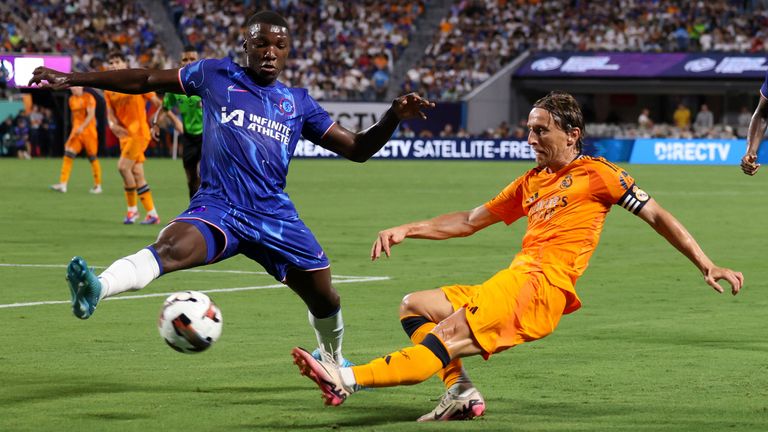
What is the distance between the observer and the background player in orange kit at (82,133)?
26672 millimetres

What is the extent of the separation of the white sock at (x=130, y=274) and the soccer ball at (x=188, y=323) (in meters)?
0.20

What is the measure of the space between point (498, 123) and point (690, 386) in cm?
4612

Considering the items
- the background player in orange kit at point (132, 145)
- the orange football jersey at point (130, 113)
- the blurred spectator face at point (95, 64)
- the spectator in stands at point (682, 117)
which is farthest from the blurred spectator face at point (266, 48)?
the spectator in stands at point (682, 117)

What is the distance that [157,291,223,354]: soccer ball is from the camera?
715 centimetres

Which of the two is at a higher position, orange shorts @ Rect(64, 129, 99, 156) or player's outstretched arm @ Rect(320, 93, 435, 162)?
player's outstretched arm @ Rect(320, 93, 435, 162)

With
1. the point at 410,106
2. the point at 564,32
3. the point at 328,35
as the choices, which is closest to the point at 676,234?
the point at 410,106

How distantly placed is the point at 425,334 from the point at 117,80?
2423mm

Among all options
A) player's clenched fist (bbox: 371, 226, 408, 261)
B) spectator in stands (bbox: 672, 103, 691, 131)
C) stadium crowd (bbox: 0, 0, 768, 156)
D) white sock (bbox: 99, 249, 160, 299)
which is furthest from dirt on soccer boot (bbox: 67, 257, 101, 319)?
spectator in stands (bbox: 672, 103, 691, 131)

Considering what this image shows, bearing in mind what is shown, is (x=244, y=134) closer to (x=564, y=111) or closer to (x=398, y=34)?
(x=564, y=111)

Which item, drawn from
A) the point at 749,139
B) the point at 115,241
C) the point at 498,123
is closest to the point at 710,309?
the point at 749,139

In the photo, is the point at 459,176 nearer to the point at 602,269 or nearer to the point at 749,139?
the point at 602,269

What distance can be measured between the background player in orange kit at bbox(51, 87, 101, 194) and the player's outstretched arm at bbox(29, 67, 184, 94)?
18.7m

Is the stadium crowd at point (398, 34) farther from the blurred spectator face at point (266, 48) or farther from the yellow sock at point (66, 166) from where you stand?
the blurred spectator face at point (266, 48)

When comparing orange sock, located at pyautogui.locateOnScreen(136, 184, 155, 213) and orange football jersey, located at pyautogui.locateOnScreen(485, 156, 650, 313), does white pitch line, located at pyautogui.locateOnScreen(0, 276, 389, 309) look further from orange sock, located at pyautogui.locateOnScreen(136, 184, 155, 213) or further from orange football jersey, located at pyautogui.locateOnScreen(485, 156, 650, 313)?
orange sock, located at pyautogui.locateOnScreen(136, 184, 155, 213)
